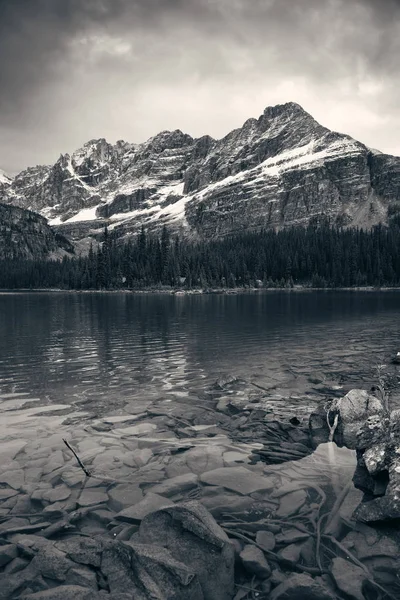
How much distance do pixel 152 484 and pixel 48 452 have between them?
4.46 m

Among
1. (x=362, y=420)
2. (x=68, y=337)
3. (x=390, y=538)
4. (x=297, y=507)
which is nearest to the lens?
(x=390, y=538)

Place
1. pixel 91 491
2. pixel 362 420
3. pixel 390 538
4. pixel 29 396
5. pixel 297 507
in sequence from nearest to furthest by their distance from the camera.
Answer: pixel 390 538 → pixel 297 507 → pixel 91 491 → pixel 362 420 → pixel 29 396

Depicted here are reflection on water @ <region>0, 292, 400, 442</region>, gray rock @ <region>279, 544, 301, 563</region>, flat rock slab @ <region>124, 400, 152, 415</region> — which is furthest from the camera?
reflection on water @ <region>0, 292, 400, 442</region>

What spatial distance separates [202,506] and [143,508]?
5.65 ft

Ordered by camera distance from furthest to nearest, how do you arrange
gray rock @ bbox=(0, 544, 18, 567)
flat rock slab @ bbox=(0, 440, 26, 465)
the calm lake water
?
the calm lake water, flat rock slab @ bbox=(0, 440, 26, 465), gray rock @ bbox=(0, 544, 18, 567)

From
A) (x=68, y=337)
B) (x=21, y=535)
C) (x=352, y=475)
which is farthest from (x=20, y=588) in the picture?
(x=68, y=337)

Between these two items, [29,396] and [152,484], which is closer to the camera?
[152,484]

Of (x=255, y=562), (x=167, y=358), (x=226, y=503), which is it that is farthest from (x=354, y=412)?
(x=167, y=358)

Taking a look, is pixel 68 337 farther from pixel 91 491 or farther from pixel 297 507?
pixel 297 507

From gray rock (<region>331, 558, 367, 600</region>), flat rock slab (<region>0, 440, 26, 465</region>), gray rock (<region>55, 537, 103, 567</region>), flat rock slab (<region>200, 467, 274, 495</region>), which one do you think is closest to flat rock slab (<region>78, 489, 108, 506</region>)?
gray rock (<region>55, 537, 103, 567</region>)

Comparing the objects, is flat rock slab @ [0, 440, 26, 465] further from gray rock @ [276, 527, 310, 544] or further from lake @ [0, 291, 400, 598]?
gray rock @ [276, 527, 310, 544]

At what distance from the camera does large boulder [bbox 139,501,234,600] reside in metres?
7.25

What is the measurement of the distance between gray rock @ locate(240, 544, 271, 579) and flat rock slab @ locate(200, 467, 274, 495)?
8.04 ft

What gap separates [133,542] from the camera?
7.83 metres
